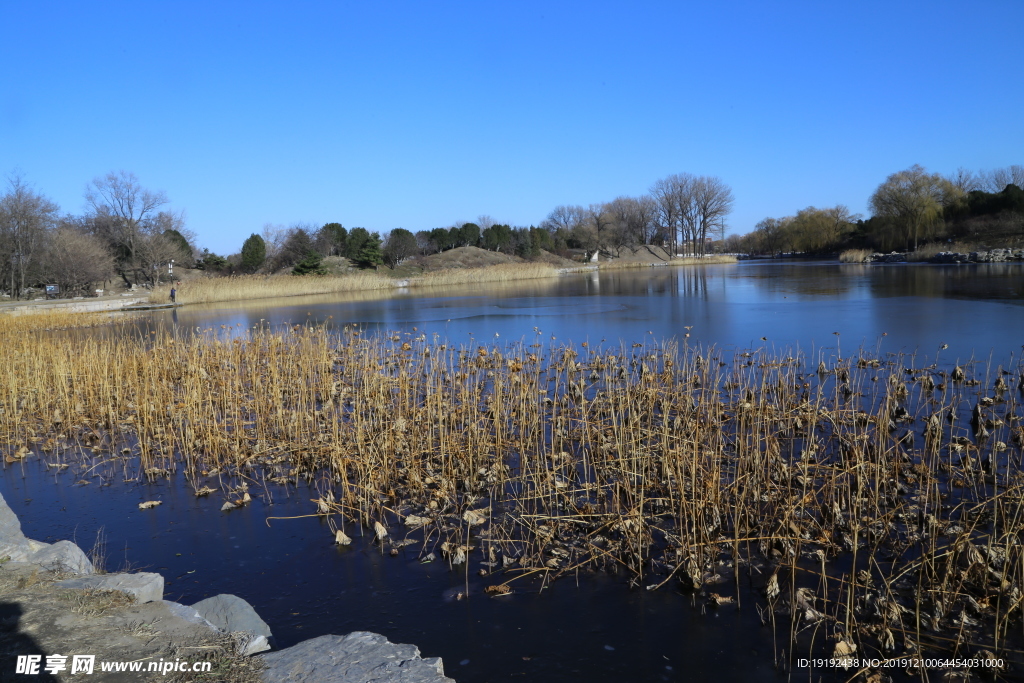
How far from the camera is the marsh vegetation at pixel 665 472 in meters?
4.04

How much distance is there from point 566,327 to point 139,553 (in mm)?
13409

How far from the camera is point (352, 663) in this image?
331 centimetres

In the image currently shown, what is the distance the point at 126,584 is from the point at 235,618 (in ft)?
2.16

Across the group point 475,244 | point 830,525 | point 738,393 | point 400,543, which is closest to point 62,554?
point 400,543

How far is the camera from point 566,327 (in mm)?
17906

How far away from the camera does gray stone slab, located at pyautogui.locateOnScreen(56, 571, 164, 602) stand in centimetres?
384

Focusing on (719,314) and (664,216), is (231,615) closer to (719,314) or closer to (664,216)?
(719,314)

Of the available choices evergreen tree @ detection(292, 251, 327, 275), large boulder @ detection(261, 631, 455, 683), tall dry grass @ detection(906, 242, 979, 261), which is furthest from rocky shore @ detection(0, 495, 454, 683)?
tall dry grass @ detection(906, 242, 979, 261)

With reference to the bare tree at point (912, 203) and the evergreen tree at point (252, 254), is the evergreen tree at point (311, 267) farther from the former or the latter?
the bare tree at point (912, 203)

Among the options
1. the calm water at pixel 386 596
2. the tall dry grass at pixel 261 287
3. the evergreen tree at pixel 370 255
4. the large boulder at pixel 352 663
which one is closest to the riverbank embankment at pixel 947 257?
the tall dry grass at pixel 261 287

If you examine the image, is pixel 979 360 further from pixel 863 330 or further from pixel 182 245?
pixel 182 245

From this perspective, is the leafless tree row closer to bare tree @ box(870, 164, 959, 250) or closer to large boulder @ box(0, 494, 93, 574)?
bare tree @ box(870, 164, 959, 250)

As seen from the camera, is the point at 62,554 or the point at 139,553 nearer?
the point at 62,554

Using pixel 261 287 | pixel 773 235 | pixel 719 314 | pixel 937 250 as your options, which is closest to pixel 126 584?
pixel 719 314
